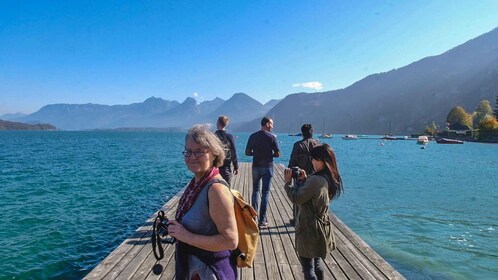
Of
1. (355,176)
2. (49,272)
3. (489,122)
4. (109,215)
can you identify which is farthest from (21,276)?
(489,122)

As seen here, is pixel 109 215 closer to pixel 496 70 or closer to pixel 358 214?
pixel 358 214

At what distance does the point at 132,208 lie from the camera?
1459 centimetres

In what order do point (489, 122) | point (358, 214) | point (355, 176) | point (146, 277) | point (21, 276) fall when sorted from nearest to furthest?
point (146, 277), point (21, 276), point (358, 214), point (355, 176), point (489, 122)

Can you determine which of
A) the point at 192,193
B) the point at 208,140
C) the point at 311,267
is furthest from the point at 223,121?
the point at 192,193

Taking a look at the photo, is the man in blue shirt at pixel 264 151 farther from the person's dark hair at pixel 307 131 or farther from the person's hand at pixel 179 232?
the person's hand at pixel 179 232

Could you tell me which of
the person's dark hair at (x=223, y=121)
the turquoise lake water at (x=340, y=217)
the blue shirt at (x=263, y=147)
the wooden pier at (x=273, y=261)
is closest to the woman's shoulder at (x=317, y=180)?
the wooden pier at (x=273, y=261)

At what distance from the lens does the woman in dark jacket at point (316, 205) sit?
3.70m

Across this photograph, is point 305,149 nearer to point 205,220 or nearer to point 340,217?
point 205,220

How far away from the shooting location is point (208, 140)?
242 centimetres

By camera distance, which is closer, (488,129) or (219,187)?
(219,187)

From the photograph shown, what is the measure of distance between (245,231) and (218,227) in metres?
0.26

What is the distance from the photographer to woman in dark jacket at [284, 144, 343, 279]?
3695mm

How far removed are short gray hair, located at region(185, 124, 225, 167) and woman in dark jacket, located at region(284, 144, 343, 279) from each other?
5.05 ft

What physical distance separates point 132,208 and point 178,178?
9.89m
